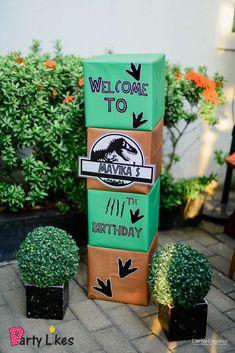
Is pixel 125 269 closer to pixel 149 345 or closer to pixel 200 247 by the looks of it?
pixel 149 345

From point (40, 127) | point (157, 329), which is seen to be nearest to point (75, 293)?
point (157, 329)

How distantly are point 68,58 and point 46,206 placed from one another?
1541 mm

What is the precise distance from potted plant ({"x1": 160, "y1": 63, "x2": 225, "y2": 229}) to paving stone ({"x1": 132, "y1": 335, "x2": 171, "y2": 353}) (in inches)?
73.8

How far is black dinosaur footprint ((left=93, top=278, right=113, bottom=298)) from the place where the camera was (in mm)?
4176

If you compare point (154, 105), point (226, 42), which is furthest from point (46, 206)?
point (226, 42)

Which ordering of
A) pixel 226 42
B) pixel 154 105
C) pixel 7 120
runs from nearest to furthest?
pixel 154 105
pixel 7 120
pixel 226 42

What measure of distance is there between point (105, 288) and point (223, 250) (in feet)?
5.42

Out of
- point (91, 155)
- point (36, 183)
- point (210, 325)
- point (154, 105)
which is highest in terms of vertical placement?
point (154, 105)

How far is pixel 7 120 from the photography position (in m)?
4.42

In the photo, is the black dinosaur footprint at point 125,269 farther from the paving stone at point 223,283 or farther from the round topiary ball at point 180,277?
the paving stone at point 223,283

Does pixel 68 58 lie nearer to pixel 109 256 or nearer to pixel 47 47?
pixel 47 47

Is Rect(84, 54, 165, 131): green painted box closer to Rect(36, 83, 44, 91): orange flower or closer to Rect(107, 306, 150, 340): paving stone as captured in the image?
Rect(36, 83, 44, 91): orange flower

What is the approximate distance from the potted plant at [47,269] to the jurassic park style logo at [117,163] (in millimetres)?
589

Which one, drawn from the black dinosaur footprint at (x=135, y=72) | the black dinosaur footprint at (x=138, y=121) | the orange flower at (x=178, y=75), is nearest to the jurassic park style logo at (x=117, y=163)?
the black dinosaur footprint at (x=138, y=121)
